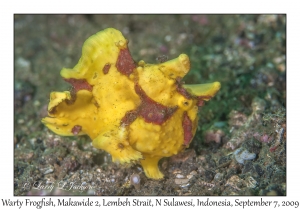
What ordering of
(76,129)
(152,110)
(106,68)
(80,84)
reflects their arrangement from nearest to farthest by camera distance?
(152,110) < (106,68) < (80,84) < (76,129)

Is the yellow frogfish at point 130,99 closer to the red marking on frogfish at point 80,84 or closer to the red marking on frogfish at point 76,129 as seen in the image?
the red marking on frogfish at point 80,84

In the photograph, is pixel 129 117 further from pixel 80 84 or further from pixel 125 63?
pixel 80 84

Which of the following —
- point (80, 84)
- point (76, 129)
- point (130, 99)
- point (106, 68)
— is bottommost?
point (76, 129)

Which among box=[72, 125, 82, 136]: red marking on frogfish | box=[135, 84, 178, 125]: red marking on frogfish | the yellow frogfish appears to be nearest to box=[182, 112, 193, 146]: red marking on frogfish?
the yellow frogfish

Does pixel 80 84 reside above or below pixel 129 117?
above

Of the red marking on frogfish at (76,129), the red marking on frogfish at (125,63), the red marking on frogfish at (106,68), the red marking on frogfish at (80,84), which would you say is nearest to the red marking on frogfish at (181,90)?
the red marking on frogfish at (125,63)

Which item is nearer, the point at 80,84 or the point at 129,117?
the point at 129,117

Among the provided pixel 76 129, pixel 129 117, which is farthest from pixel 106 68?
pixel 76 129
